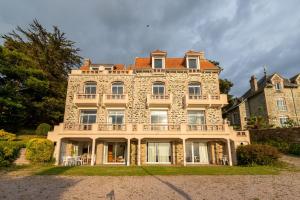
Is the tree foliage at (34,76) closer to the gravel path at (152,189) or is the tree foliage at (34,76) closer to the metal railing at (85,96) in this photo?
the metal railing at (85,96)

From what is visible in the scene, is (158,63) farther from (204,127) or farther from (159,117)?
(204,127)

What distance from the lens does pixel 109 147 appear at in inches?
798

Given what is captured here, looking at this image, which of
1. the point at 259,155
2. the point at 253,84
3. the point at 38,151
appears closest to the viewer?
the point at 259,155

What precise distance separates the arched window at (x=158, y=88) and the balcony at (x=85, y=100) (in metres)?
6.16

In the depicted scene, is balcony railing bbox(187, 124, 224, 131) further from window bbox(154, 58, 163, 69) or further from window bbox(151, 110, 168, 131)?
window bbox(154, 58, 163, 69)

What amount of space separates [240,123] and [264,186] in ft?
85.4

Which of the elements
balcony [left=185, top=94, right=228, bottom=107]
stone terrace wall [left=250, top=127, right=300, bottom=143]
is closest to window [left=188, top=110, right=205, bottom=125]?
balcony [left=185, top=94, right=228, bottom=107]

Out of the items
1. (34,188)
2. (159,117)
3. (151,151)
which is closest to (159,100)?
(159,117)

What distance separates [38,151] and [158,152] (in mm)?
11017

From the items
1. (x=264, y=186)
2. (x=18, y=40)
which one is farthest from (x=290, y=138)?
(x=18, y=40)

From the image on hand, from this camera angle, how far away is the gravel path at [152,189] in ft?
24.8

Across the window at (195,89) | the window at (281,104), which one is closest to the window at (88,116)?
the window at (195,89)

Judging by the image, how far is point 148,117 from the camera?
66.9 ft

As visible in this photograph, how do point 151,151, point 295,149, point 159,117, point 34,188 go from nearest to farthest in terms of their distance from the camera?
point 34,188, point 295,149, point 151,151, point 159,117
